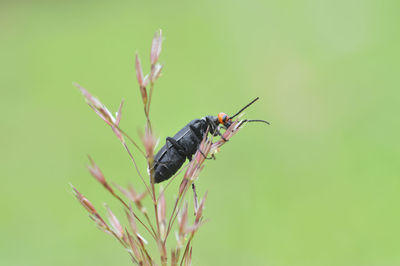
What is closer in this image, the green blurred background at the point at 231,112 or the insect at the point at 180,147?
the insect at the point at 180,147

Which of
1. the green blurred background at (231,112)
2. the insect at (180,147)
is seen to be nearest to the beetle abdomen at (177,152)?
the insect at (180,147)

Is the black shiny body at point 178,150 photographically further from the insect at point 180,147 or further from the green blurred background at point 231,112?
the green blurred background at point 231,112

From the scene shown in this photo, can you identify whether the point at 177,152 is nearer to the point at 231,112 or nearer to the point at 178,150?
the point at 178,150

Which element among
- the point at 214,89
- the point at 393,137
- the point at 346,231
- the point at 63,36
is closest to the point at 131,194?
the point at 346,231

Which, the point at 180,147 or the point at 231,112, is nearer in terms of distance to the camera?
the point at 180,147

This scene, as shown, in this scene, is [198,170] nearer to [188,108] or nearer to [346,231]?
[346,231]

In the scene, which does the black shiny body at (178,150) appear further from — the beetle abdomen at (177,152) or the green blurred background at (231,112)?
the green blurred background at (231,112)

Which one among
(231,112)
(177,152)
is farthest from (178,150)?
(231,112)
